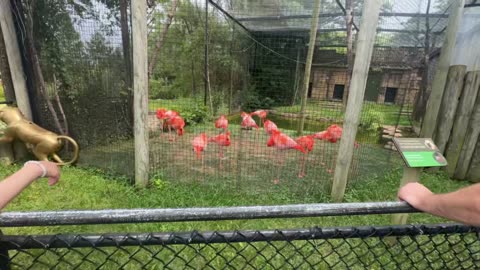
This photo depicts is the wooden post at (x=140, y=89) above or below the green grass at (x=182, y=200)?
above

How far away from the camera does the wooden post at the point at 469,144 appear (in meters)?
3.67

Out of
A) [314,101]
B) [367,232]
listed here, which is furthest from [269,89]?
[367,232]

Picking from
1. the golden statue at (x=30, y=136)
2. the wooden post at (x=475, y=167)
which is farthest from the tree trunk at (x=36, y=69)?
the wooden post at (x=475, y=167)

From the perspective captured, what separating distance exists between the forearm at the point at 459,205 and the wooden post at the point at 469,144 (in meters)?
3.65

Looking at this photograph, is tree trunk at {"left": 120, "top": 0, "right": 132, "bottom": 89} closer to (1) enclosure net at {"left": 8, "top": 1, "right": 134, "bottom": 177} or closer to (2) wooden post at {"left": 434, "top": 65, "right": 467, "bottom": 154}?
(1) enclosure net at {"left": 8, "top": 1, "right": 134, "bottom": 177}

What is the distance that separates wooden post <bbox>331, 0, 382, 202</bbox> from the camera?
267cm

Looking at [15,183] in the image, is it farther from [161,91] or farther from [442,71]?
[442,71]

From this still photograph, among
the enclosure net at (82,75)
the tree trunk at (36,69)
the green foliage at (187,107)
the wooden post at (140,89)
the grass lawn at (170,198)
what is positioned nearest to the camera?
the grass lawn at (170,198)

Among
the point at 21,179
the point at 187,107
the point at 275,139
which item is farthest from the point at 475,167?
the point at 21,179

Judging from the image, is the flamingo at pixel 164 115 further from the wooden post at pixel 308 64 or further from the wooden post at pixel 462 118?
the wooden post at pixel 462 118

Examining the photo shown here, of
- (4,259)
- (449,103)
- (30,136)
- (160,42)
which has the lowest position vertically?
(30,136)

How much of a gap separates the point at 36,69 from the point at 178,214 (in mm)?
4020

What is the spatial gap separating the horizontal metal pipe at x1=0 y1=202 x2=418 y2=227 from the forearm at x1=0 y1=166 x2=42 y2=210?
0.08m

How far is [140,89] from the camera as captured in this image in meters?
2.99
